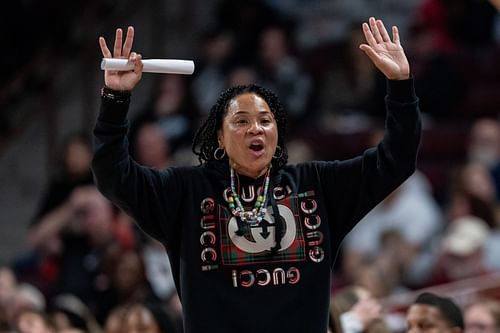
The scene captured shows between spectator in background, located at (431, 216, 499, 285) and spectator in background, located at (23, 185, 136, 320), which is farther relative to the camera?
spectator in background, located at (23, 185, 136, 320)

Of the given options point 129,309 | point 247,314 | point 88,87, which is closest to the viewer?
point 247,314

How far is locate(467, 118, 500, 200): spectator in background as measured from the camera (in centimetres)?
816

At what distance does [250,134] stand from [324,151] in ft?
17.8

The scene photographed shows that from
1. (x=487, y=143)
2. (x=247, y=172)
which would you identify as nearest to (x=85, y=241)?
(x=487, y=143)

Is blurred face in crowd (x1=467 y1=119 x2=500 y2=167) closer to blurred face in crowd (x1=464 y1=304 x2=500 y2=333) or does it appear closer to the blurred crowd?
the blurred crowd

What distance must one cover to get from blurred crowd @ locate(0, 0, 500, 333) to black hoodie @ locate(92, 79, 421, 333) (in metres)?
2.20

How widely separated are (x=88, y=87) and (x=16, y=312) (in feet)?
9.75

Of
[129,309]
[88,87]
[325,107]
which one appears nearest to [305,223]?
[129,309]

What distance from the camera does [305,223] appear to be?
12.8 feet

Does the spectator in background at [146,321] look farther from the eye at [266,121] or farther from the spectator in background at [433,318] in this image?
the eye at [266,121]

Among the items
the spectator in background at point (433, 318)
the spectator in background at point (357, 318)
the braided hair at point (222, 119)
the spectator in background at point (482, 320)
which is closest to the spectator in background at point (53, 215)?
the spectator in background at point (482, 320)

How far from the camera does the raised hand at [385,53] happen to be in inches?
153

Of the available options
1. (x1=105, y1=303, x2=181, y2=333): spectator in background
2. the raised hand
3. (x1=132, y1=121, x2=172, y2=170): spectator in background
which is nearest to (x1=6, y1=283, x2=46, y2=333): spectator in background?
(x1=105, y1=303, x2=181, y2=333): spectator in background

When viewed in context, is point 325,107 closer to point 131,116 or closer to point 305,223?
point 131,116
